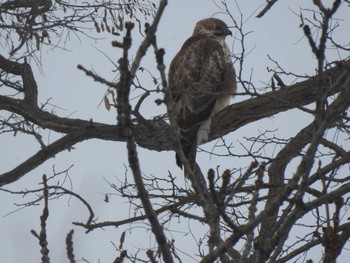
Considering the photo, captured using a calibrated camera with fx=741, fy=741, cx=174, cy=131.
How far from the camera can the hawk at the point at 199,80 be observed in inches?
253

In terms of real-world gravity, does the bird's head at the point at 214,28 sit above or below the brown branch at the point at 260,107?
above

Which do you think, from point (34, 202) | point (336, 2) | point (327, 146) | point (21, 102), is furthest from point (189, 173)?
point (21, 102)

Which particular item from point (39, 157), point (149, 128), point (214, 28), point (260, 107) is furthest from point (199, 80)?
point (39, 157)

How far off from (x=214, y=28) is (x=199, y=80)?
3.98 feet

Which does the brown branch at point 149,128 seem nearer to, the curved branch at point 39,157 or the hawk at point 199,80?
the curved branch at point 39,157

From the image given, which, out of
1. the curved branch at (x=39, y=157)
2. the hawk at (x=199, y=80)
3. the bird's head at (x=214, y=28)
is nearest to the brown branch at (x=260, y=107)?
the hawk at (x=199, y=80)

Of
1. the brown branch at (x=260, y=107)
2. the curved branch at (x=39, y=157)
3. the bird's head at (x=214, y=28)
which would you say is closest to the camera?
the brown branch at (x=260, y=107)

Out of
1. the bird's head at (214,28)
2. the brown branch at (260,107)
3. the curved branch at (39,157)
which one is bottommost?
the brown branch at (260,107)

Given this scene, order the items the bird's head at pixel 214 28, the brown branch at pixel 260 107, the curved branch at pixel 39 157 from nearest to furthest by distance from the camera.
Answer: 1. the brown branch at pixel 260 107
2. the curved branch at pixel 39 157
3. the bird's head at pixel 214 28

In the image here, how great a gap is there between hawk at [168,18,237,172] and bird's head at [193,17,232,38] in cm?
20

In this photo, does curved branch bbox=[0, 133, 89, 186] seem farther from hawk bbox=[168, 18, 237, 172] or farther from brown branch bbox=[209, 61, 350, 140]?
brown branch bbox=[209, 61, 350, 140]

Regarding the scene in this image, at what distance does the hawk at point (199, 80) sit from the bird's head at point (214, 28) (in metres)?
0.20

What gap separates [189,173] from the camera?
3031 millimetres

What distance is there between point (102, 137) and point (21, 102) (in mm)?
901
